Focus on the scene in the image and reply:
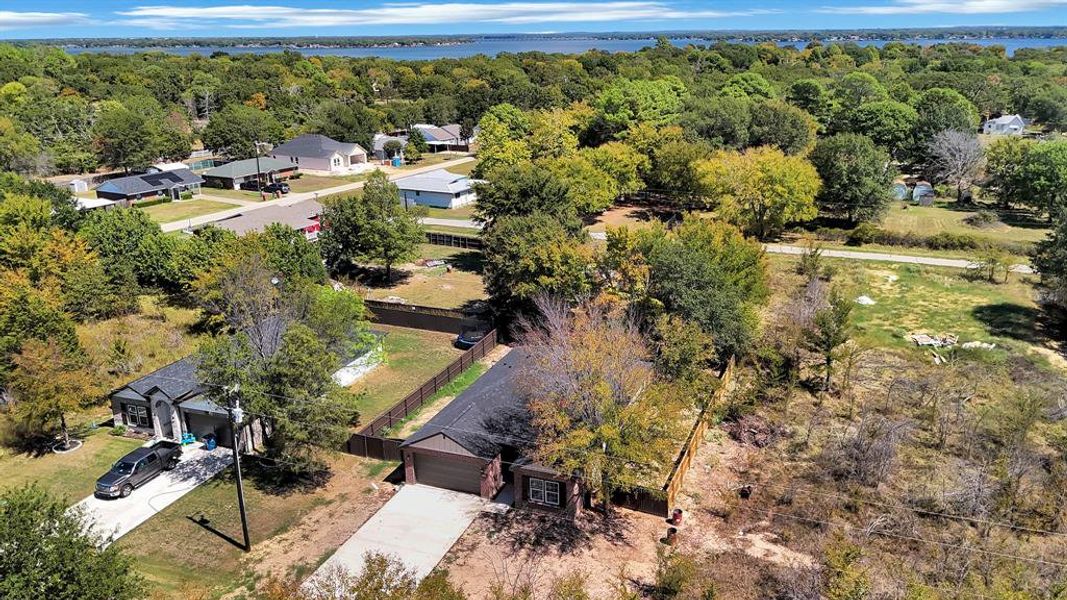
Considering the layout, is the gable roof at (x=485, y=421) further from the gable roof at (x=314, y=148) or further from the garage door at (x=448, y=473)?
the gable roof at (x=314, y=148)

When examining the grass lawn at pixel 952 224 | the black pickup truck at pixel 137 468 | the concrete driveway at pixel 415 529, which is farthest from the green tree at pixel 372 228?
the grass lawn at pixel 952 224

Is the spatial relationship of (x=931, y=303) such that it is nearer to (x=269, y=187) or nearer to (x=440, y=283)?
(x=440, y=283)

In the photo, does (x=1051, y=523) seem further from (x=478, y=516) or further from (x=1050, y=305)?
(x=1050, y=305)

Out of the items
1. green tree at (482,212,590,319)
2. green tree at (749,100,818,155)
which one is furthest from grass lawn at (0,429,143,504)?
green tree at (749,100,818,155)

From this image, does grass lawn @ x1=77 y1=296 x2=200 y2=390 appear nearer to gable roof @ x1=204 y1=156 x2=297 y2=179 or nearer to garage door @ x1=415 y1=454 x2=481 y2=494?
garage door @ x1=415 y1=454 x2=481 y2=494

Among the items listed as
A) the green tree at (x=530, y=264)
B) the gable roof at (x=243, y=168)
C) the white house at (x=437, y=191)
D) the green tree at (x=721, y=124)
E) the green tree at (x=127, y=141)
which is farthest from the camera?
the green tree at (x=127, y=141)
